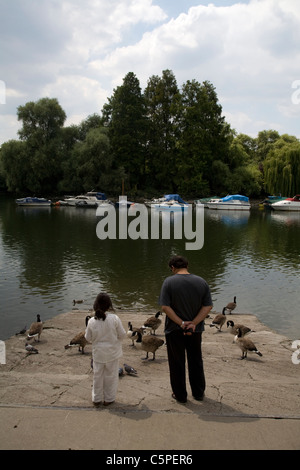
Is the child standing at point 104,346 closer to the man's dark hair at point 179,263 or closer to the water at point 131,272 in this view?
the man's dark hair at point 179,263

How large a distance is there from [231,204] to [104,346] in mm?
63180

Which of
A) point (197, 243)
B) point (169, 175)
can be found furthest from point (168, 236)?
point (169, 175)

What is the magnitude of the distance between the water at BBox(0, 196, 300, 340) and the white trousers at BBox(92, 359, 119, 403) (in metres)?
7.16

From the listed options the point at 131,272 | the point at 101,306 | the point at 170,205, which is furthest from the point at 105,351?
the point at 170,205

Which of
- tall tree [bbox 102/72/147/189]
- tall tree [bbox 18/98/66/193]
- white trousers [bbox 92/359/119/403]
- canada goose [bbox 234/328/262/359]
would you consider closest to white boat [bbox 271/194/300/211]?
tall tree [bbox 102/72/147/189]

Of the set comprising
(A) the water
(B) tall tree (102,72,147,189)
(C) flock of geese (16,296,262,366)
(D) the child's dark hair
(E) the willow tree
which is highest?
(B) tall tree (102,72,147,189)

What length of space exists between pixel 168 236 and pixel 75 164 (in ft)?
135

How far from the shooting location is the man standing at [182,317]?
494cm

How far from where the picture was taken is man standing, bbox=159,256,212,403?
4.94 meters

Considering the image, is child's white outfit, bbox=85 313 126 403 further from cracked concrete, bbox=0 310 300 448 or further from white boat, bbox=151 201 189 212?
white boat, bbox=151 201 189 212

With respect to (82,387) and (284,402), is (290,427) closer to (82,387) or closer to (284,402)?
(284,402)

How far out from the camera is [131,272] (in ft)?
64.3

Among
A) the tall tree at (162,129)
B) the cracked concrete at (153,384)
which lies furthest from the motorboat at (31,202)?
the cracked concrete at (153,384)
